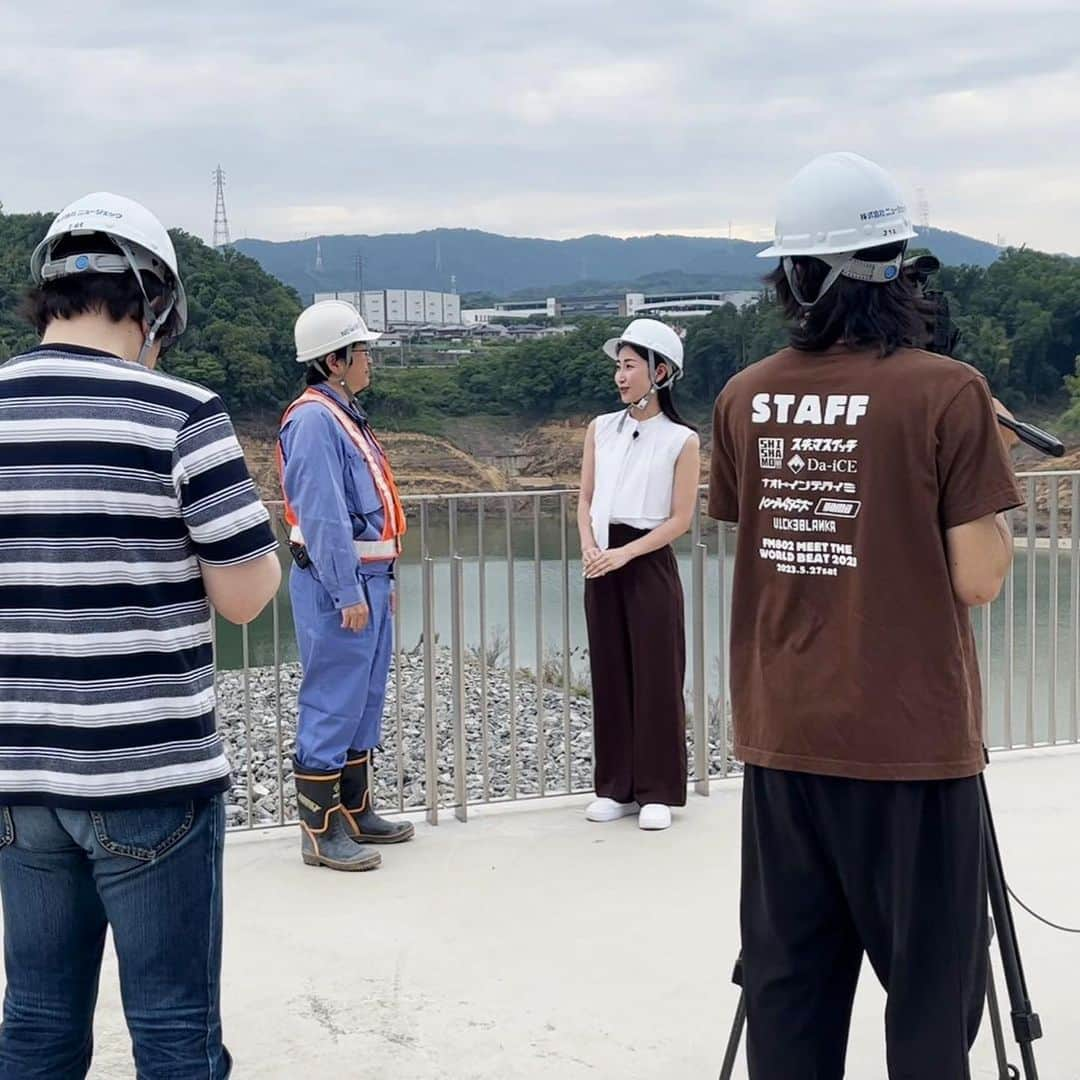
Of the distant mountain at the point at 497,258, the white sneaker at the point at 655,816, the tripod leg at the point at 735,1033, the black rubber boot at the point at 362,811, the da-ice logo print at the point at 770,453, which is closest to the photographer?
the da-ice logo print at the point at 770,453

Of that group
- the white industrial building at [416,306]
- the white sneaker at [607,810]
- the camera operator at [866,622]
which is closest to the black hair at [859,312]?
the camera operator at [866,622]

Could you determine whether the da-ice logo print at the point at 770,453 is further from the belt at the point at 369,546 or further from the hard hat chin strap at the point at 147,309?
→ the belt at the point at 369,546

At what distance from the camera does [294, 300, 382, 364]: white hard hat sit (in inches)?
144

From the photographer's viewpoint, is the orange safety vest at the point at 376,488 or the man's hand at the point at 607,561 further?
the man's hand at the point at 607,561

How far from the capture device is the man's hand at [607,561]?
396 centimetres

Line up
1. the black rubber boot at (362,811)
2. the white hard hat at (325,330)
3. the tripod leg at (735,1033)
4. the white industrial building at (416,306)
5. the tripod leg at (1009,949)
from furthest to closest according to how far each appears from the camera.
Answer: the white industrial building at (416,306) < the black rubber boot at (362,811) < the white hard hat at (325,330) < the tripod leg at (735,1033) < the tripod leg at (1009,949)

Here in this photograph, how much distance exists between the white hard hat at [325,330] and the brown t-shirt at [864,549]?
73.6 inches

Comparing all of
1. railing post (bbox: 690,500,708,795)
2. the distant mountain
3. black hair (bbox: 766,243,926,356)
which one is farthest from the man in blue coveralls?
the distant mountain

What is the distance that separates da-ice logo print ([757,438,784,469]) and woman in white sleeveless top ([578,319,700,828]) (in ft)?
6.52

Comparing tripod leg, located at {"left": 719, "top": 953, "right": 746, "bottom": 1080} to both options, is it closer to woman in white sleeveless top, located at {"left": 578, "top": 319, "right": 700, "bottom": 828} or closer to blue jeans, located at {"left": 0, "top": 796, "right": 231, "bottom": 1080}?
blue jeans, located at {"left": 0, "top": 796, "right": 231, "bottom": 1080}

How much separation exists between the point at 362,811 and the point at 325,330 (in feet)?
4.33

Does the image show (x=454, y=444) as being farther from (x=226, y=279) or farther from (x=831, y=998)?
(x=831, y=998)

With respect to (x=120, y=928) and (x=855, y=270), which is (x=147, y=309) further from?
(x=855, y=270)

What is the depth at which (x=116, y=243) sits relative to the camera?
70.8 inches
